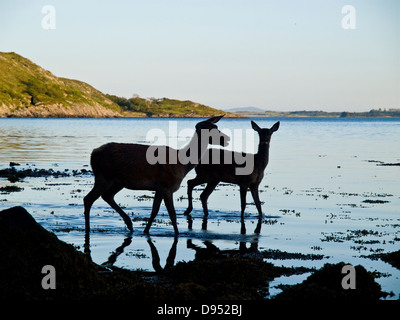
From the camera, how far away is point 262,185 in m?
30.4

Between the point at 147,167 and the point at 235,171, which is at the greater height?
the point at 147,167

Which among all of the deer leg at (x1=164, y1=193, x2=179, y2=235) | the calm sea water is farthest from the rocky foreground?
the deer leg at (x1=164, y1=193, x2=179, y2=235)

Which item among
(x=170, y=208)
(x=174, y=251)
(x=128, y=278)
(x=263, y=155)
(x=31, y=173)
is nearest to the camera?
(x=128, y=278)

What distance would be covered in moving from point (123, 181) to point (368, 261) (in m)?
6.67

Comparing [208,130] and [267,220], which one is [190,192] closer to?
[267,220]

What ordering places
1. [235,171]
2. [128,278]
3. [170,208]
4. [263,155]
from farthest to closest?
1. [263,155]
2. [235,171]
3. [170,208]
4. [128,278]

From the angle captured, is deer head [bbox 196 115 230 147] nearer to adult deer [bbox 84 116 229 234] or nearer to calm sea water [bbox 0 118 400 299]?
adult deer [bbox 84 116 229 234]

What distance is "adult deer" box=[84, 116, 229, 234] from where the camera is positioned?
54.3ft

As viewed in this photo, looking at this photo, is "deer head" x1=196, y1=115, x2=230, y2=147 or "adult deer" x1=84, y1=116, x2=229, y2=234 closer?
"adult deer" x1=84, y1=116, x2=229, y2=234

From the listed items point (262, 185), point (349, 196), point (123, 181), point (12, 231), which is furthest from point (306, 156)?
point (12, 231)

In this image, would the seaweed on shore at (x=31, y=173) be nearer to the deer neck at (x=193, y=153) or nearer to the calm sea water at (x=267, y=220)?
the calm sea water at (x=267, y=220)

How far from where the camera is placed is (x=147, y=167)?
54.3 feet

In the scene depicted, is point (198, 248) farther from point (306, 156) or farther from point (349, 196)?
point (306, 156)

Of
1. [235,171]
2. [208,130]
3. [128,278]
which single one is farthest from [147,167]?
[128,278]
